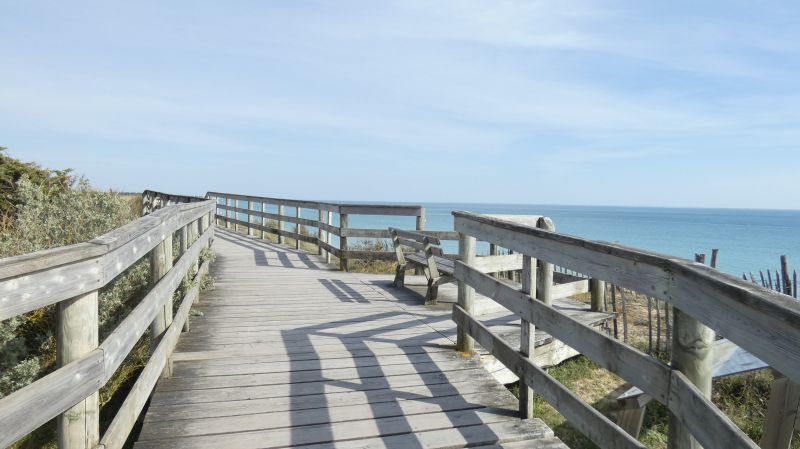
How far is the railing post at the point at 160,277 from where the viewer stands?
3885 mm

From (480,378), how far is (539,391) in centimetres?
98

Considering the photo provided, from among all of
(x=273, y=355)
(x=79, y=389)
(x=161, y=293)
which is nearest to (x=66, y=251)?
(x=79, y=389)

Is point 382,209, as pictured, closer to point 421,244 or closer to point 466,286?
point 421,244

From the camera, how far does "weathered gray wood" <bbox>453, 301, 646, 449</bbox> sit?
2.52 metres

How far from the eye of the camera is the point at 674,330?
83.9 inches

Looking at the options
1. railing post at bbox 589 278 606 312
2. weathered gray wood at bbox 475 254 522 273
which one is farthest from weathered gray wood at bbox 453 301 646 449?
railing post at bbox 589 278 606 312

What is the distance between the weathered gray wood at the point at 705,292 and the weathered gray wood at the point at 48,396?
226 centimetres

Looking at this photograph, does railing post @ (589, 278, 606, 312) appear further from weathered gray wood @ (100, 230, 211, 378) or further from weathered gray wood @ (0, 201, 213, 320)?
weathered gray wood @ (0, 201, 213, 320)

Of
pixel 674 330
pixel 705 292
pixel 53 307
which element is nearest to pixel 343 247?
pixel 53 307

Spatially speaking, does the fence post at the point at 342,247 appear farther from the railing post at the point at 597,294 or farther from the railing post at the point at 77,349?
the railing post at the point at 77,349

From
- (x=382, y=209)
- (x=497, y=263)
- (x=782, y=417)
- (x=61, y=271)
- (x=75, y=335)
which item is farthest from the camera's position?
(x=382, y=209)

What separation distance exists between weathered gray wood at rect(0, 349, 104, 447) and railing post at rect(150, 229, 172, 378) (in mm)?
1688

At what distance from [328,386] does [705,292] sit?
282 cm

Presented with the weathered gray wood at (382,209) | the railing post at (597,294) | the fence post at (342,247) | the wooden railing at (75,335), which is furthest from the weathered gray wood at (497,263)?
the fence post at (342,247)
